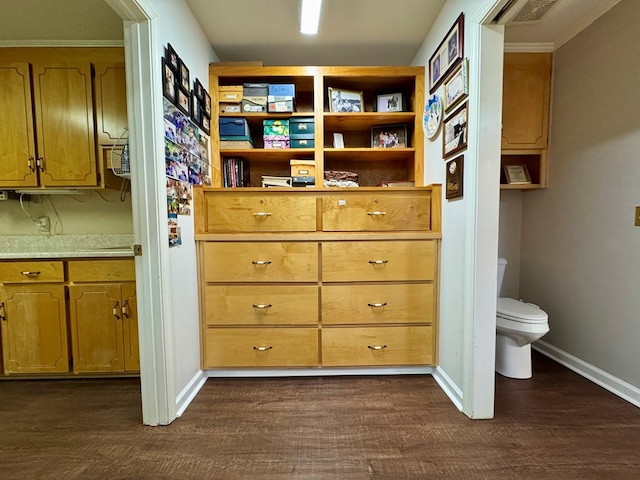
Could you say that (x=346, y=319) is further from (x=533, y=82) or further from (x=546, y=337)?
(x=533, y=82)

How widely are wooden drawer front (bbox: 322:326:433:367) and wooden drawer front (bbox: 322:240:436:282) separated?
360mm

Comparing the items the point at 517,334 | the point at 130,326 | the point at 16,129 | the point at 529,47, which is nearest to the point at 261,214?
the point at 130,326

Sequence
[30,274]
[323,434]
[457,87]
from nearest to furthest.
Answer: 1. [323,434]
2. [457,87]
3. [30,274]

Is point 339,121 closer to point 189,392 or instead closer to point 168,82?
point 168,82

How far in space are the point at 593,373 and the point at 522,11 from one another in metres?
2.35

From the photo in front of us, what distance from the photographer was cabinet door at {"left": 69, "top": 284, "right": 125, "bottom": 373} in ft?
6.27

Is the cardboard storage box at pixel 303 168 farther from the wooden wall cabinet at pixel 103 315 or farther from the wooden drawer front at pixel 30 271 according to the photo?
the wooden drawer front at pixel 30 271

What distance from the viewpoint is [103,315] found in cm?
192

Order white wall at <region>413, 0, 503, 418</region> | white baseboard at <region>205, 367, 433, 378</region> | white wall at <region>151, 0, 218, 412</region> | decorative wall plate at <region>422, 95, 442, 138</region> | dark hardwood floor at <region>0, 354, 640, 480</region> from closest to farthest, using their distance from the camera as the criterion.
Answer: dark hardwood floor at <region>0, 354, 640, 480</region> < white wall at <region>413, 0, 503, 418</region> < white wall at <region>151, 0, 218, 412</region> < decorative wall plate at <region>422, 95, 442, 138</region> < white baseboard at <region>205, 367, 433, 378</region>

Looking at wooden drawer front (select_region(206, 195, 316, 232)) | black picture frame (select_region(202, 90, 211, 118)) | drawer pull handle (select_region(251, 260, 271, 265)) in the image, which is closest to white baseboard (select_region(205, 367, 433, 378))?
drawer pull handle (select_region(251, 260, 271, 265))

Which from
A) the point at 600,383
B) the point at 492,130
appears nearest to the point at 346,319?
the point at 492,130

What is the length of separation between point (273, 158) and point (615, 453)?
8.52 feet

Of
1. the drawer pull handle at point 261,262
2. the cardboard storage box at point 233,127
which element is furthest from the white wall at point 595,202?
the cardboard storage box at point 233,127

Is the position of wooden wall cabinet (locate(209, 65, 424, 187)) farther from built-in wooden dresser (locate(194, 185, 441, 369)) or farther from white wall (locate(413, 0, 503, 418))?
white wall (locate(413, 0, 503, 418))
